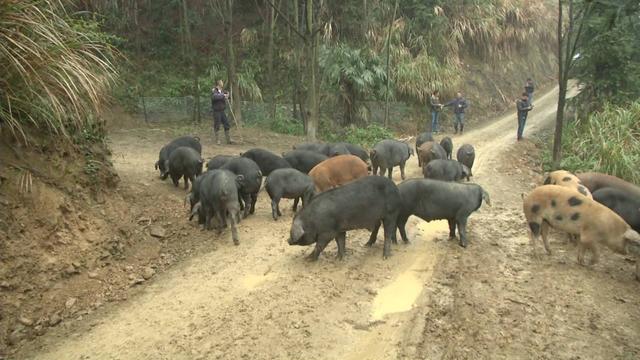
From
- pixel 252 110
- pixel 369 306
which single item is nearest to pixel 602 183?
pixel 369 306

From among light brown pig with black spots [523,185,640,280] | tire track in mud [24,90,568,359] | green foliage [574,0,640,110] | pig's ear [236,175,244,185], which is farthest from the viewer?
green foliage [574,0,640,110]

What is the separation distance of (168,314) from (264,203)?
4.81m

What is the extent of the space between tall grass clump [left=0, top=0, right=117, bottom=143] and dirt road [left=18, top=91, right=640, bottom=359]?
2.48 m

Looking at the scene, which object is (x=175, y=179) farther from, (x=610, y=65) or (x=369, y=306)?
(x=610, y=65)

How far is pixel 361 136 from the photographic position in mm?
18734

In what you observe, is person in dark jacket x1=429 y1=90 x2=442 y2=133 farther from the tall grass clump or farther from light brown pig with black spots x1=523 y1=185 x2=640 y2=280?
the tall grass clump

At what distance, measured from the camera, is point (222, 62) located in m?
22.8

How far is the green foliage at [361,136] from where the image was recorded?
1845 cm

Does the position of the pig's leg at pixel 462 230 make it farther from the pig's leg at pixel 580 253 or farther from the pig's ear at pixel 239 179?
the pig's ear at pixel 239 179

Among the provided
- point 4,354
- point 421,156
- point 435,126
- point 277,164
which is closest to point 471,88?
point 435,126

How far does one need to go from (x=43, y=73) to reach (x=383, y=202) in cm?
477

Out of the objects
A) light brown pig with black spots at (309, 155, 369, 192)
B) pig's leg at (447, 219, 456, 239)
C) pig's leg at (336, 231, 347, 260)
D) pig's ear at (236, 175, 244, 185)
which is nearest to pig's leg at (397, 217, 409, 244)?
pig's leg at (447, 219, 456, 239)

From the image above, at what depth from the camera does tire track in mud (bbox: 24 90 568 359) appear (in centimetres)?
535

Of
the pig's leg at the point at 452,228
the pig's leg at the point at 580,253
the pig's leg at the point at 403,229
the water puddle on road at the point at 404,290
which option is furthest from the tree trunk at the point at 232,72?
the pig's leg at the point at 580,253
